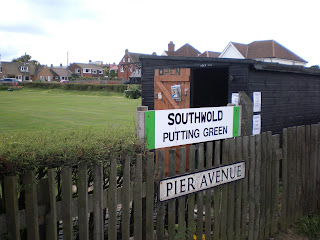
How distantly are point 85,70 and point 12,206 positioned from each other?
107765mm

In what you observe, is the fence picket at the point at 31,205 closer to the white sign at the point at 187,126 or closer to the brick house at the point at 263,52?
the white sign at the point at 187,126

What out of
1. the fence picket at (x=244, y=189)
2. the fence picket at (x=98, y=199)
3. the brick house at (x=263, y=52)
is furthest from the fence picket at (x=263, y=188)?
the brick house at (x=263, y=52)

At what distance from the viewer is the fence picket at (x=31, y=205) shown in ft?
8.05

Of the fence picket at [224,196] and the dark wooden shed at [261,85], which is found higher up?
the dark wooden shed at [261,85]

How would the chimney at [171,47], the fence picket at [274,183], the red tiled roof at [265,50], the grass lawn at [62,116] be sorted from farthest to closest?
the chimney at [171,47]
the red tiled roof at [265,50]
the grass lawn at [62,116]
the fence picket at [274,183]

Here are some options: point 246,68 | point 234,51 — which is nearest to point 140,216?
point 246,68

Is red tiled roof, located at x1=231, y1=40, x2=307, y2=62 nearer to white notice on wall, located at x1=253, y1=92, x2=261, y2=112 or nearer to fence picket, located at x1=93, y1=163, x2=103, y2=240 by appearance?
white notice on wall, located at x1=253, y1=92, x2=261, y2=112

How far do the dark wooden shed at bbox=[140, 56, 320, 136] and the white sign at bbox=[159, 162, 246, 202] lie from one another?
3.30m

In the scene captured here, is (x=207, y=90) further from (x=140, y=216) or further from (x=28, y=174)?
(x=28, y=174)

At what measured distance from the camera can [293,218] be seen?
198 inches

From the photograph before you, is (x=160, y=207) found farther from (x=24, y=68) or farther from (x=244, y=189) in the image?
(x=24, y=68)

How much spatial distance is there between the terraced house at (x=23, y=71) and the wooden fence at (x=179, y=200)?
101m

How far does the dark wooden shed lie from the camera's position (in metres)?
7.14

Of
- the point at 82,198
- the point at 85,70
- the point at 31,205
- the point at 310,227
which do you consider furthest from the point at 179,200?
the point at 85,70
